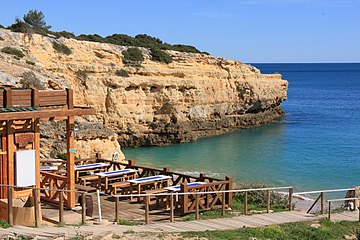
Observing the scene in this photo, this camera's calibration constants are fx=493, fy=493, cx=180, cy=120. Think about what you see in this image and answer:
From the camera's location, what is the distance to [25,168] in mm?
12578

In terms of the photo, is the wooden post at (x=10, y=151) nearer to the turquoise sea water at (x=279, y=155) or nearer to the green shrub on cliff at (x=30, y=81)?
the green shrub on cliff at (x=30, y=81)

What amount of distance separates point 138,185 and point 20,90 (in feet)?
16.0

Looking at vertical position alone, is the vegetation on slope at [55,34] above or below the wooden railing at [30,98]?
above

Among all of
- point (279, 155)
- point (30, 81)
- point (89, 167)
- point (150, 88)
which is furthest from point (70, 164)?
point (150, 88)

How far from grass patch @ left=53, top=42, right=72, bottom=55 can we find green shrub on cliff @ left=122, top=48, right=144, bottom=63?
5.75m

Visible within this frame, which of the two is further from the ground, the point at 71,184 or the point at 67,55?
the point at 67,55

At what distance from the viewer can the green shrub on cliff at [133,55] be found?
147ft

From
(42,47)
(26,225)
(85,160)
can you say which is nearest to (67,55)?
(42,47)

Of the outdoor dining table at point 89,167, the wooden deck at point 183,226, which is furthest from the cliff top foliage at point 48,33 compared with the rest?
the wooden deck at point 183,226

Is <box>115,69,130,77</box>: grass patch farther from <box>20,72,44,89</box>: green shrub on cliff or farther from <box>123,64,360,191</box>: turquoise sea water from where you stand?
<box>20,72,44,89</box>: green shrub on cliff

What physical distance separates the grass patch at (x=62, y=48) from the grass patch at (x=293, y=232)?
102ft

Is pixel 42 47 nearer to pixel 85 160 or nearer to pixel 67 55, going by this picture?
pixel 67 55

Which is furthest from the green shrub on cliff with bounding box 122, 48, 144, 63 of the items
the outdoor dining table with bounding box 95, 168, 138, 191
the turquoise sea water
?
the outdoor dining table with bounding box 95, 168, 138, 191

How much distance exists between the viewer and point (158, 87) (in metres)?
43.8
